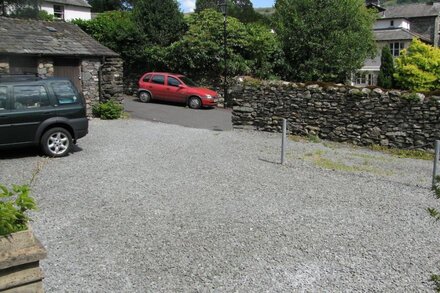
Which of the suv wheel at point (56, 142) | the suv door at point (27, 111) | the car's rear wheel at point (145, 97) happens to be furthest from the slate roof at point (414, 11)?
the suv door at point (27, 111)

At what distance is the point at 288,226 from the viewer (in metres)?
6.88

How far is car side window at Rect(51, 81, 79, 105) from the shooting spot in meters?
11.3

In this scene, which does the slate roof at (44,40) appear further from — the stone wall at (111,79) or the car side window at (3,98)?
Answer: the car side window at (3,98)

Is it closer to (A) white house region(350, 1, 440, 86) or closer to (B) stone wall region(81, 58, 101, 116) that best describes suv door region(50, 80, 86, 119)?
(B) stone wall region(81, 58, 101, 116)

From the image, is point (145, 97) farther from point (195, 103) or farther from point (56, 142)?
point (56, 142)

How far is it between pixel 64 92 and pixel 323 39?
18.2 meters

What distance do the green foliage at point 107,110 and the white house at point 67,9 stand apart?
32892 mm

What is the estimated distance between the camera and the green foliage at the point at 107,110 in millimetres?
18656

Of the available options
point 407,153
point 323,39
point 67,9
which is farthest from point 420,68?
point 67,9

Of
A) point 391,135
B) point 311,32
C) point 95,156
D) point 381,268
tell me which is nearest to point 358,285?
point 381,268

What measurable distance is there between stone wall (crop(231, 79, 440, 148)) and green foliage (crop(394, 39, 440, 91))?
16.4m

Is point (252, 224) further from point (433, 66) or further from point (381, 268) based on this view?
point (433, 66)

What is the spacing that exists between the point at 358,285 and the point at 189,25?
25.7 meters

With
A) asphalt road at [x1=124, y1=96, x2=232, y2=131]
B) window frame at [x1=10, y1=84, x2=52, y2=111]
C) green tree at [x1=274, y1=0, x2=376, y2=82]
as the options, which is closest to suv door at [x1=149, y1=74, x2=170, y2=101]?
asphalt road at [x1=124, y1=96, x2=232, y2=131]
